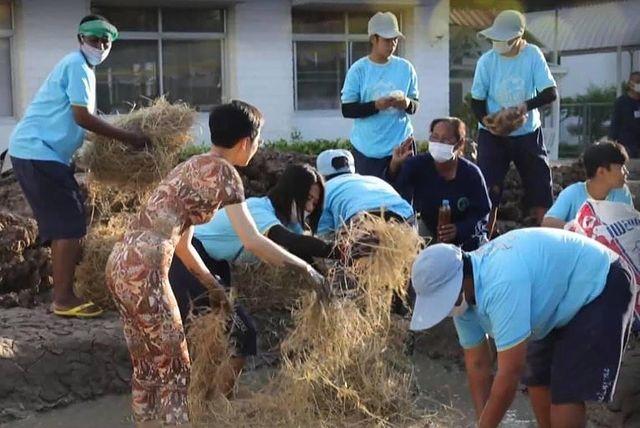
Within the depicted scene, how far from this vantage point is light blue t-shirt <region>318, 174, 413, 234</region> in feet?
18.4

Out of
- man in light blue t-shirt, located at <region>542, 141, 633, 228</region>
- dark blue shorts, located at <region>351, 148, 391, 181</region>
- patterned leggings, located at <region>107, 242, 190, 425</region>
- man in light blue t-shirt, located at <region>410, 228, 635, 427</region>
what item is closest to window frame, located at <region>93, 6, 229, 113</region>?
dark blue shorts, located at <region>351, 148, 391, 181</region>

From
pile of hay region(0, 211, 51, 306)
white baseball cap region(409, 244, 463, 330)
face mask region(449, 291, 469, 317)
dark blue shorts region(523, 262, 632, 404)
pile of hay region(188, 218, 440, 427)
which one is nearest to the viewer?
white baseball cap region(409, 244, 463, 330)

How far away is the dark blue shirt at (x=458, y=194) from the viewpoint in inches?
250

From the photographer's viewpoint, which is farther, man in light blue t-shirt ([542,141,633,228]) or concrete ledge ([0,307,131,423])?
concrete ledge ([0,307,131,423])

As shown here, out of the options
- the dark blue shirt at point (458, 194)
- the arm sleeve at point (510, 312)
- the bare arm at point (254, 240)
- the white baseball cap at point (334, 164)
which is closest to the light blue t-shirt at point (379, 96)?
the dark blue shirt at point (458, 194)

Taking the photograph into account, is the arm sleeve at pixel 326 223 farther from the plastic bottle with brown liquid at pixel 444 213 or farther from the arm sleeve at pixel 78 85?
the arm sleeve at pixel 78 85

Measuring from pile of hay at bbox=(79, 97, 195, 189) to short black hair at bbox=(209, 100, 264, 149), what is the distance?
2.24 m

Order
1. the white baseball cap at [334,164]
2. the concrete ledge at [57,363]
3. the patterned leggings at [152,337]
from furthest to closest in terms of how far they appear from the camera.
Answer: the white baseball cap at [334,164]
the concrete ledge at [57,363]
the patterned leggings at [152,337]

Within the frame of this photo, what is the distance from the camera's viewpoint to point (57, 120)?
21.1ft

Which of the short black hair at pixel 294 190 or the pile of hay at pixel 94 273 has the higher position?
the short black hair at pixel 294 190

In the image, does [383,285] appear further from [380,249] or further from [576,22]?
[576,22]

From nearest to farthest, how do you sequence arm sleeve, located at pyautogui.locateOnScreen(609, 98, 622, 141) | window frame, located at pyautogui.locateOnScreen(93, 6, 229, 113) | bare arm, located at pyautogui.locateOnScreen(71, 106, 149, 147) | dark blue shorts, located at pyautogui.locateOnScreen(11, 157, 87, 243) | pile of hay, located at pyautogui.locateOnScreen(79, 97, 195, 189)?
bare arm, located at pyautogui.locateOnScreen(71, 106, 149, 147) → dark blue shorts, located at pyautogui.locateOnScreen(11, 157, 87, 243) → pile of hay, located at pyautogui.locateOnScreen(79, 97, 195, 189) → arm sleeve, located at pyautogui.locateOnScreen(609, 98, 622, 141) → window frame, located at pyautogui.locateOnScreen(93, 6, 229, 113)

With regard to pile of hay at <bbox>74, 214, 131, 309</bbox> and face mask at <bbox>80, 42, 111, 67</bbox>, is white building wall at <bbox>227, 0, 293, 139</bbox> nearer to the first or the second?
pile of hay at <bbox>74, 214, 131, 309</bbox>

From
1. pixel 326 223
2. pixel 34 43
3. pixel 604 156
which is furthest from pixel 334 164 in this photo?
pixel 34 43
